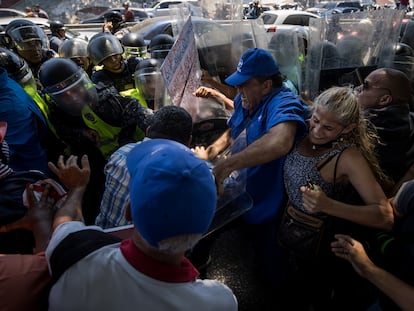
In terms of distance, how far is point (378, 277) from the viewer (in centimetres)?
152

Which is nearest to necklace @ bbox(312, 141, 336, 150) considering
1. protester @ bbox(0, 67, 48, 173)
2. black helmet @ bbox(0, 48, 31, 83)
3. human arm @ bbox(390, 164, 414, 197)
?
human arm @ bbox(390, 164, 414, 197)

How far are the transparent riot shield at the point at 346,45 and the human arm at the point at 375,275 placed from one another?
1567mm

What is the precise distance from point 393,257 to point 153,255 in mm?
1156

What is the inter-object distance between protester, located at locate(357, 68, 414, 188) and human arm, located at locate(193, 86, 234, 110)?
105cm

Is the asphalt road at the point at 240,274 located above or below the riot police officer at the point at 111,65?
below

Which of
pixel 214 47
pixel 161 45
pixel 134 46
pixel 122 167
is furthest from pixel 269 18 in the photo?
pixel 122 167

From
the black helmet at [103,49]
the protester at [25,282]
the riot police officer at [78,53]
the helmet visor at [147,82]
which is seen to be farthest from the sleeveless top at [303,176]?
the riot police officer at [78,53]

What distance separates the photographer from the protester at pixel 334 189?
173 cm

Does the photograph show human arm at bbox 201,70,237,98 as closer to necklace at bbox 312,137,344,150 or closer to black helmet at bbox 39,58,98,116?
black helmet at bbox 39,58,98,116

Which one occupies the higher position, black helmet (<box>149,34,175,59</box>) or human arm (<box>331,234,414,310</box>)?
black helmet (<box>149,34,175,59</box>)

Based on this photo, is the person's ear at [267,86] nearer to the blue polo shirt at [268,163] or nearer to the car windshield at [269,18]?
the blue polo shirt at [268,163]

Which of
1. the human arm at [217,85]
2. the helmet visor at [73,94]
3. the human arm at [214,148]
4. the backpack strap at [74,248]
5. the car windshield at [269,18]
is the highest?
the backpack strap at [74,248]

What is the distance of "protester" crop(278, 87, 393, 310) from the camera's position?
5.66 ft

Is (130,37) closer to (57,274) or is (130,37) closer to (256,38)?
(256,38)
